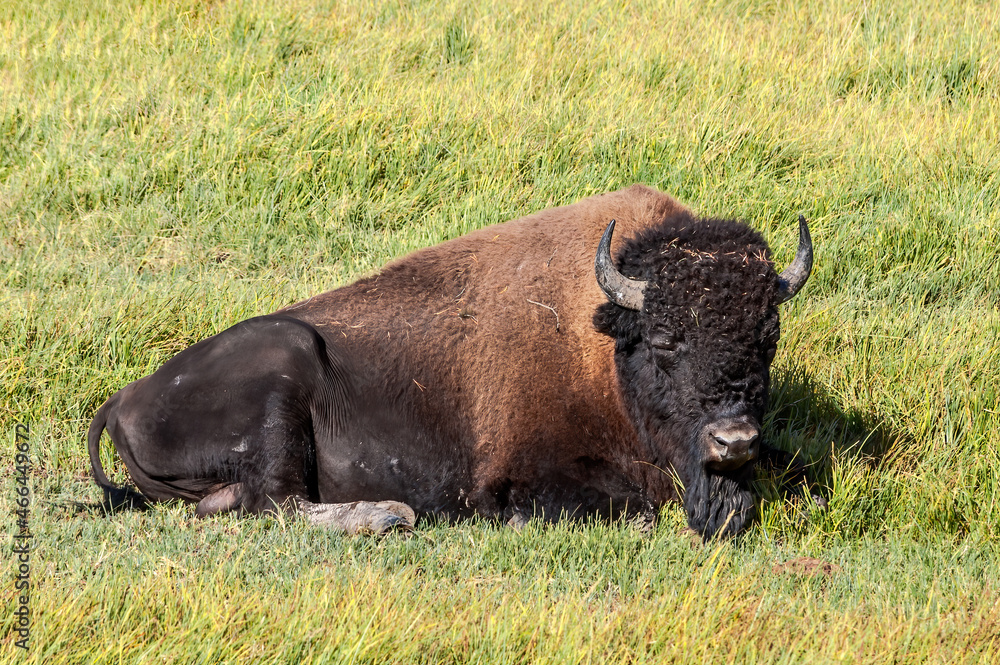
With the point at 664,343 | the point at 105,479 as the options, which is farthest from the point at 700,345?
the point at 105,479

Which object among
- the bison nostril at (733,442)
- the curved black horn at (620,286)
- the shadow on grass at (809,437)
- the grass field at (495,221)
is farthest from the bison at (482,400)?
the shadow on grass at (809,437)

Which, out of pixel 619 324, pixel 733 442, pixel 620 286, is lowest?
pixel 733 442

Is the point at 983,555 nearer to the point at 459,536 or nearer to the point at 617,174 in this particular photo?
the point at 459,536

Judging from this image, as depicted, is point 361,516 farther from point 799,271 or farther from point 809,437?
point 809,437

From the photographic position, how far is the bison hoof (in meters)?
4.39

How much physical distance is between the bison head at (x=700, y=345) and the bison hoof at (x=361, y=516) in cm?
126

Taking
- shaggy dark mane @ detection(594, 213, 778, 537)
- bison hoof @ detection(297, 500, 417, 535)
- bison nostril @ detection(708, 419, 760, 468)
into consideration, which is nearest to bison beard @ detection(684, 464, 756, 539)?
shaggy dark mane @ detection(594, 213, 778, 537)

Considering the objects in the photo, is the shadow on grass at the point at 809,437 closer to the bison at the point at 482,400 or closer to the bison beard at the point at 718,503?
the bison beard at the point at 718,503

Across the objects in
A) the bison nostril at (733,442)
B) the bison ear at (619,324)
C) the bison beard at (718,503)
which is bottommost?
the bison beard at (718,503)

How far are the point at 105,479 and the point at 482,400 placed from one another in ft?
6.10

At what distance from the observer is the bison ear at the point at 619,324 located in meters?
4.77

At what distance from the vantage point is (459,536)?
172 inches

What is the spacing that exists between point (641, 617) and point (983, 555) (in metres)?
1.94

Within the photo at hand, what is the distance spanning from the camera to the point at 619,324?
15.8ft
